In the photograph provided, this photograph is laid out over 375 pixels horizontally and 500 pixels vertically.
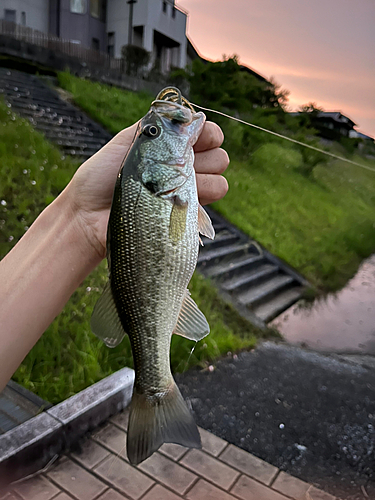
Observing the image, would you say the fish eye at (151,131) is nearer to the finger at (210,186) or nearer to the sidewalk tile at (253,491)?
the finger at (210,186)

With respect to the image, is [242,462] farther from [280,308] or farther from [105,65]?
[105,65]

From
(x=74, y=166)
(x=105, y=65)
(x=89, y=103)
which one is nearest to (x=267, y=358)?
(x=74, y=166)

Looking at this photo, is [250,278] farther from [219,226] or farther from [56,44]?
[56,44]

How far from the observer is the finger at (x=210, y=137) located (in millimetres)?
1721

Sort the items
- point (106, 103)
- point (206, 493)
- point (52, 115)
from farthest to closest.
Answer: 1. point (106, 103)
2. point (52, 115)
3. point (206, 493)

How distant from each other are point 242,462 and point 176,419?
2134 millimetres

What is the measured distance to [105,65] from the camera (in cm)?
1934

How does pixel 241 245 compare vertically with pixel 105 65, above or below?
below

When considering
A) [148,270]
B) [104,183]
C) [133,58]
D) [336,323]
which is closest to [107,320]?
[148,270]

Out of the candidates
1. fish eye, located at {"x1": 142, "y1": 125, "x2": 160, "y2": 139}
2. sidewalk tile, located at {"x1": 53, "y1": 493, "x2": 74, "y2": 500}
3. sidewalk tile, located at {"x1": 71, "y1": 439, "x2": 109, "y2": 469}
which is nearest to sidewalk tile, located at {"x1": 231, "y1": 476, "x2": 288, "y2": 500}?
sidewalk tile, located at {"x1": 71, "y1": 439, "x2": 109, "y2": 469}

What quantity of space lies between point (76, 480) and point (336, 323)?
588 centimetres

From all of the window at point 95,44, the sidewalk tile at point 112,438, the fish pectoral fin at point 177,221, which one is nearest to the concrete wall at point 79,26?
the window at point 95,44

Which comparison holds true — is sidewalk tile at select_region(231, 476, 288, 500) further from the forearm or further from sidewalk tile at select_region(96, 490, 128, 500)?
the forearm

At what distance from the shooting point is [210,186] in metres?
1.88
